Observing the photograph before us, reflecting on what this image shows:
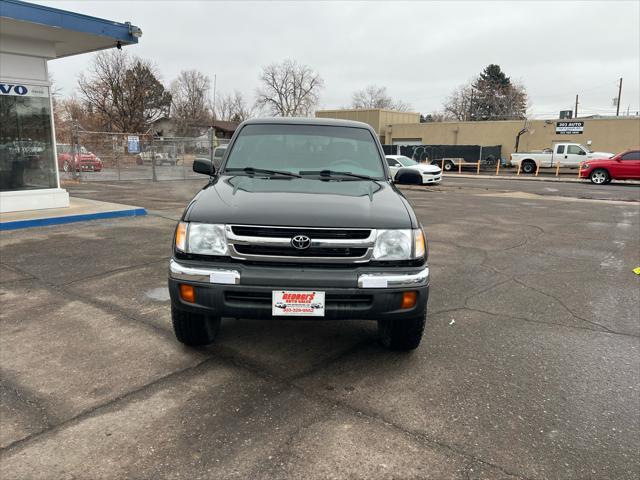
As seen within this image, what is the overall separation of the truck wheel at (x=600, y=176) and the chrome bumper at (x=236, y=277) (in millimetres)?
23721

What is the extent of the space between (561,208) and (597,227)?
3.36m

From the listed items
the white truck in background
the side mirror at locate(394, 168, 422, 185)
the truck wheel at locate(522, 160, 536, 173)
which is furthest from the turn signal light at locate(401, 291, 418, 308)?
the truck wheel at locate(522, 160, 536, 173)

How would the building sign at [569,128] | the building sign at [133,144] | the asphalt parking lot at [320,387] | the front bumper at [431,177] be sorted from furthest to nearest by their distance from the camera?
the building sign at [569,128], the building sign at [133,144], the front bumper at [431,177], the asphalt parking lot at [320,387]

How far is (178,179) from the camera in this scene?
74.0 feet

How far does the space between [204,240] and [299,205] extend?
68 cm

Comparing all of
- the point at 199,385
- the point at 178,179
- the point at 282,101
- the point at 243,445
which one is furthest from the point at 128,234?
the point at 282,101

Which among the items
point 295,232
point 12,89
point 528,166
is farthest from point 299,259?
point 528,166

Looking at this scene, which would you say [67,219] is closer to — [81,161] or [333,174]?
[333,174]

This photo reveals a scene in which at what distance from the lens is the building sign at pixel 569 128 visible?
3578cm

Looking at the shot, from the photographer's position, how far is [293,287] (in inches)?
113

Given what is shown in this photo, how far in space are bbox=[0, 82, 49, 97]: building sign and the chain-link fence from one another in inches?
455

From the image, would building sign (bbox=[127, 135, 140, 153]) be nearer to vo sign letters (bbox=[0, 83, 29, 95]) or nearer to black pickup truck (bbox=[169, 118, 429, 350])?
vo sign letters (bbox=[0, 83, 29, 95])

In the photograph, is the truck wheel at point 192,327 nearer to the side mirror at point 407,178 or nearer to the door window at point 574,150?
the side mirror at point 407,178

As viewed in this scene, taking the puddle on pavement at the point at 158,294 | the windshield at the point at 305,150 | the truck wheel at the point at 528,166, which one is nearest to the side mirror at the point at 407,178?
the windshield at the point at 305,150
